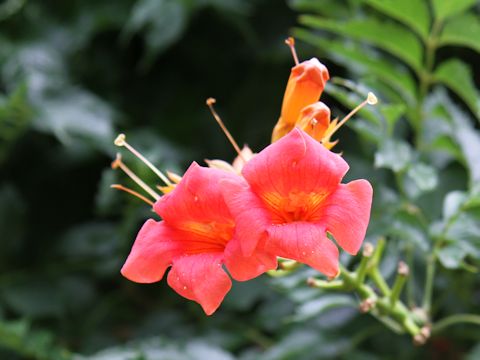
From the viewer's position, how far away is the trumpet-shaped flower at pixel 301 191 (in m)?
0.83

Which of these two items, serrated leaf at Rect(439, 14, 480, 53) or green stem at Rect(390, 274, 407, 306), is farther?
serrated leaf at Rect(439, 14, 480, 53)

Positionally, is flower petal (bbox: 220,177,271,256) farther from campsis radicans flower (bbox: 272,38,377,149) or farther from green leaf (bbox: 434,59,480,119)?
green leaf (bbox: 434,59,480,119)

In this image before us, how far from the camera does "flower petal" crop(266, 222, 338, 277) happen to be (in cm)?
83

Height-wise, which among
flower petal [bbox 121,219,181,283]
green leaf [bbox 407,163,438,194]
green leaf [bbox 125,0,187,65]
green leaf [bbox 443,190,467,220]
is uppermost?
flower petal [bbox 121,219,181,283]

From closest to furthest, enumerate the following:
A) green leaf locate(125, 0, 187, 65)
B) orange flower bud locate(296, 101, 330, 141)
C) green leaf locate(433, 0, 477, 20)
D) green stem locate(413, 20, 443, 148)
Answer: orange flower bud locate(296, 101, 330, 141) → green leaf locate(433, 0, 477, 20) → green stem locate(413, 20, 443, 148) → green leaf locate(125, 0, 187, 65)

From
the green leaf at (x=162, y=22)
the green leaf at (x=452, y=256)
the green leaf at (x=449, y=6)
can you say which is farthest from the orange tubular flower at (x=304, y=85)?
the green leaf at (x=162, y=22)

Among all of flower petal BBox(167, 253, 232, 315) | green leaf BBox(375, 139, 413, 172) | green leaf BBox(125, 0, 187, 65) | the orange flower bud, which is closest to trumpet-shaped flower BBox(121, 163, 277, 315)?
flower petal BBox(167, 253, 232, 315)

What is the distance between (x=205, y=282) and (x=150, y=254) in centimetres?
9

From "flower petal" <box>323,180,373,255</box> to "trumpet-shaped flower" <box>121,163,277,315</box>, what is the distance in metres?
0.08

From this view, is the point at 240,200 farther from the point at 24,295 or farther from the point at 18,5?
the point at 18,5

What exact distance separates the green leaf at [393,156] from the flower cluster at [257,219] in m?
0.32

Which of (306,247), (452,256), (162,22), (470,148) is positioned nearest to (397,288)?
(452,256)

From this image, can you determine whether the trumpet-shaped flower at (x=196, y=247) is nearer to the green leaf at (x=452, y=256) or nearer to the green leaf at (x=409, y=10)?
the green leaf at (x=452, y=256)

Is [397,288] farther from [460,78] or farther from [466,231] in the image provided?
[460,78]
